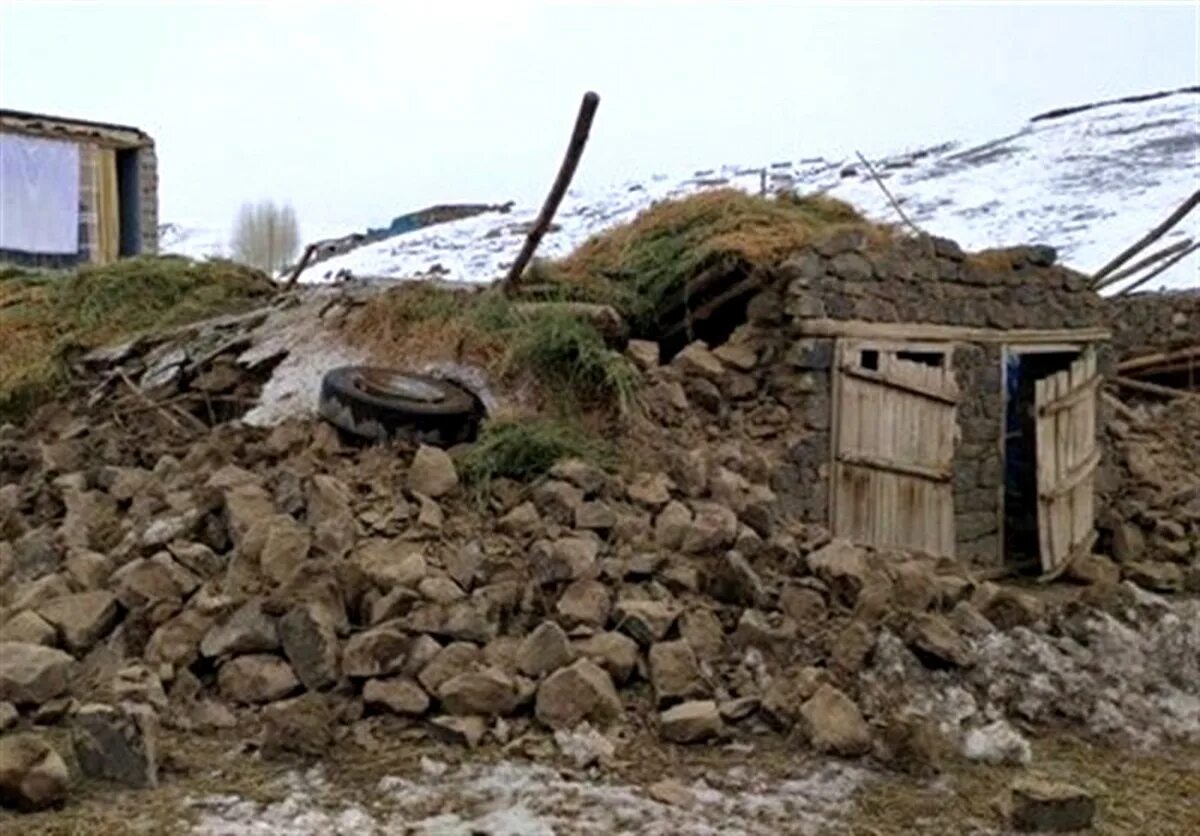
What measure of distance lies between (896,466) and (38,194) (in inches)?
413

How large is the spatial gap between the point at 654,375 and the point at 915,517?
7.06ft

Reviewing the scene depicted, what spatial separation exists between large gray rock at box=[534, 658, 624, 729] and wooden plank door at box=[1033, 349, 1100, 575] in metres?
5.54

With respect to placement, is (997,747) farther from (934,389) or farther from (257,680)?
(934,389)

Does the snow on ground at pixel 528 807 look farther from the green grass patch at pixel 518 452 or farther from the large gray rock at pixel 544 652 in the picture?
the green grass patch at pixel 518 452

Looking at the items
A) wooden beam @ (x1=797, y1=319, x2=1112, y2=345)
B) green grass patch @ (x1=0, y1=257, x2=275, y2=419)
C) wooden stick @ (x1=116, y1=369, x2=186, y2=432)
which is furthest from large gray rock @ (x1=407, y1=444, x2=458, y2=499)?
green grass patch @ (x1=0, y1=257, x2=275, y2=419)

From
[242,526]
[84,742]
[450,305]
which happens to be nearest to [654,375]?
[450,305]

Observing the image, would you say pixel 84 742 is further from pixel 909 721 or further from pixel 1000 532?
pixel 1000 532

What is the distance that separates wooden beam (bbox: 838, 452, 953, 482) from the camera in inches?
335

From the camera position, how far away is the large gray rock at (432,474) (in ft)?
21.7

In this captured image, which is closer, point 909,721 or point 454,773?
point 454,773

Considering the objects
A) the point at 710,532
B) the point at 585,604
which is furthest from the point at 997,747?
the point at 585,604

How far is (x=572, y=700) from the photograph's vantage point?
522cm

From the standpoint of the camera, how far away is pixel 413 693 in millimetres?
5242

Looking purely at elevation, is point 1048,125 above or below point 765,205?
above
